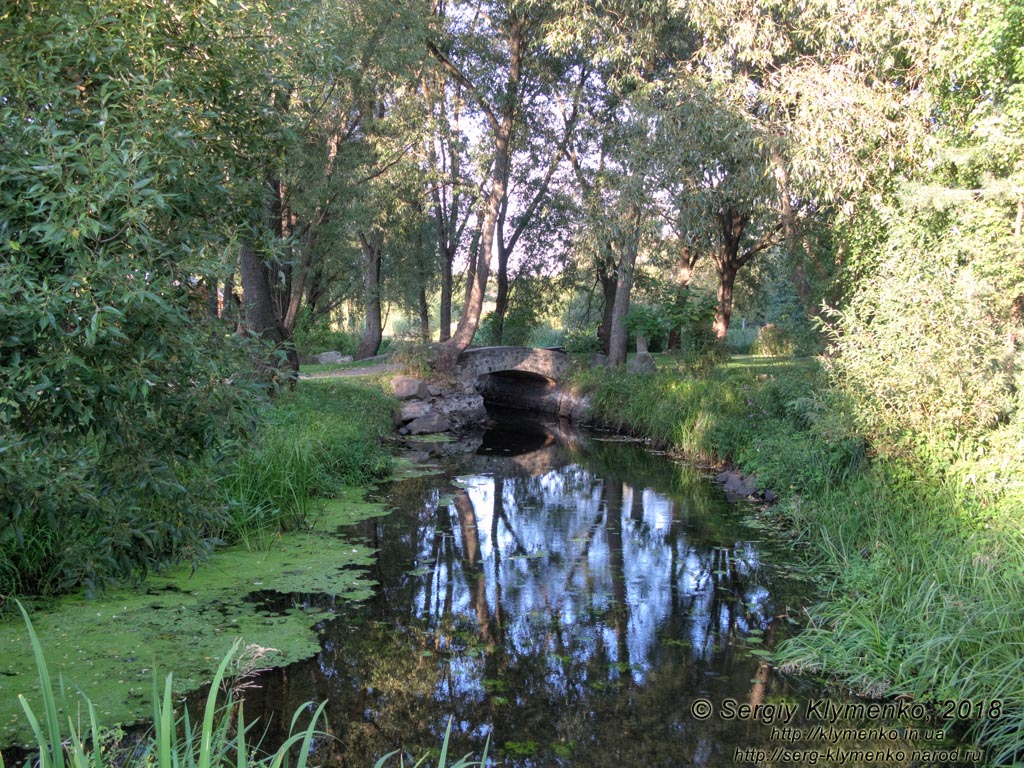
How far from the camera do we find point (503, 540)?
8453 millimetres

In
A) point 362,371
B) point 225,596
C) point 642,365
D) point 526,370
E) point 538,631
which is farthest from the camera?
point 526,370

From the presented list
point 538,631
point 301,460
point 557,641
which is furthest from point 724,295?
point 557,641

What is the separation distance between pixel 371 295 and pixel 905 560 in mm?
18918

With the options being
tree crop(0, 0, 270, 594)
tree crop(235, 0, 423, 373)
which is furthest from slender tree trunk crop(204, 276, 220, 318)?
tree crop(235, 0, 423, 373)

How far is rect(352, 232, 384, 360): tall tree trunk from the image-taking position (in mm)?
23203

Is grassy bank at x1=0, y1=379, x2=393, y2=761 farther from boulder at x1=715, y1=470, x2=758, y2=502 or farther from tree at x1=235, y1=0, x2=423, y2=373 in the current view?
boulder at x1=715, y1=470, x2=758, y2=502

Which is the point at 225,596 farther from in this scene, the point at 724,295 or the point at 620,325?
the point at 724,295

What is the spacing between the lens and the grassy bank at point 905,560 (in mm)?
4668

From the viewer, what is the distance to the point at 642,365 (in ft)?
59.7

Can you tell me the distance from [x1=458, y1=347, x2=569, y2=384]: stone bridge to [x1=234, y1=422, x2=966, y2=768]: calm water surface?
30.6ft

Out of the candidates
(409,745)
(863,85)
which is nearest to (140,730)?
(409,745)

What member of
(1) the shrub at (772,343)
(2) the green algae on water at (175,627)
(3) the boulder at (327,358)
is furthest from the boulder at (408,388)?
(1) the shrub at (772,343)

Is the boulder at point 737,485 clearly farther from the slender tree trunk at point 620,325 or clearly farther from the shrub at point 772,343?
the shrub at point 772,343

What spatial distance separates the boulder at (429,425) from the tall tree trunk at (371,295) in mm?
7532
